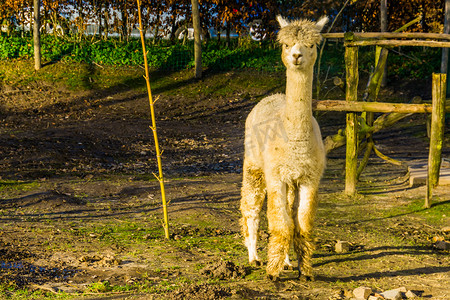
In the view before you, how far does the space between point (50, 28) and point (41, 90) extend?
6312mm

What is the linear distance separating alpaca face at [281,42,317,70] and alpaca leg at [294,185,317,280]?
1187 mm

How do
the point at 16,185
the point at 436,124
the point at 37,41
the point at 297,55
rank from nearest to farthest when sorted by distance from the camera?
the point at 297,55 → the point at 436,124 → the point at 16,185 → the point at 37,41

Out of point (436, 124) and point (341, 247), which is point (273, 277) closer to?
point (341, 247)

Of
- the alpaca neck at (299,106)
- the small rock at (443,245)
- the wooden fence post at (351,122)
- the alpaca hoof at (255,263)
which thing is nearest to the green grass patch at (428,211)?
the wooden fence post at (351,122)

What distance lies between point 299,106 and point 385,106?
354 cm

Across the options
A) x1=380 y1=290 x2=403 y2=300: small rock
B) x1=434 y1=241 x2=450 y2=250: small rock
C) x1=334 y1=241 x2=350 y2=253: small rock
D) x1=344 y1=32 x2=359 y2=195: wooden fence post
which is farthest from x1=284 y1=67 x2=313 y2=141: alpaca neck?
x1=344 y1=32 x2=359 y2=195: wooden fence post

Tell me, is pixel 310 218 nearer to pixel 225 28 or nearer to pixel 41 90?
pixel 41 90

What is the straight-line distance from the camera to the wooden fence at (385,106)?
8.17 metres

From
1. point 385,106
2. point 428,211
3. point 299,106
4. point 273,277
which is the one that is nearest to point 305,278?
point 273,277

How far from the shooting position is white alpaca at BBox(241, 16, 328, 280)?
202 inches

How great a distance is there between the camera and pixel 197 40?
19.0 m

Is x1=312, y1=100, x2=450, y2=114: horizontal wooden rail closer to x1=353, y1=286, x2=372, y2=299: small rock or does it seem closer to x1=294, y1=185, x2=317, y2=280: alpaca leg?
x1=294, y1=185, x2=317, y2=280: alpaca leg

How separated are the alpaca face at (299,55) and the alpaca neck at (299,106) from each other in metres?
0.08

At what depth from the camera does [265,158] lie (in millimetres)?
5570
